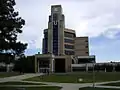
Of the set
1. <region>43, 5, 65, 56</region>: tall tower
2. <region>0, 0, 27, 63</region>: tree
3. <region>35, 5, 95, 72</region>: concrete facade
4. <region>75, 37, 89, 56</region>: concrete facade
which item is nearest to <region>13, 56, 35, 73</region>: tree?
<region>35, 5, 95, 72</region>: concrete facade

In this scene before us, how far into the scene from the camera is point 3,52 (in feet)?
107

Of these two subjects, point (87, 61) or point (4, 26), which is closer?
point (4, 26)

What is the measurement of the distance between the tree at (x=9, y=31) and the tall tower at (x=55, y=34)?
134584mm

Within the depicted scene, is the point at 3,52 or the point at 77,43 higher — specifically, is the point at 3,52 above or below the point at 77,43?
below

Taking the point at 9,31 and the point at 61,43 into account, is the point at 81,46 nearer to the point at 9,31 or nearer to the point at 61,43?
the point at 61,43

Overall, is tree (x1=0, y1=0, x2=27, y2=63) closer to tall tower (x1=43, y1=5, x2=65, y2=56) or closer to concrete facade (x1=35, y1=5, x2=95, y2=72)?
concrete facade (x1=35, y1=5, x2=95, y2=72)

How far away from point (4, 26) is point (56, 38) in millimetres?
140643

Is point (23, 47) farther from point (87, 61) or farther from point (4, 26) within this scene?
point (87, 61)

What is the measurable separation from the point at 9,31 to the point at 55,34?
140m

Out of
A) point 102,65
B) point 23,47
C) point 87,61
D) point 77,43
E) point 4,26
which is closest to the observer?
point 4,26

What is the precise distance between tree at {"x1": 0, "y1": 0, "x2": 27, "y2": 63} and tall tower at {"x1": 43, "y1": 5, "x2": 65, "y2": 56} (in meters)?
135

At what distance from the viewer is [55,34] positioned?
565 feet

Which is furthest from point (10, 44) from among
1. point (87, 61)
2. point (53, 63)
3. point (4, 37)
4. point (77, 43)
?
point (77, 43)

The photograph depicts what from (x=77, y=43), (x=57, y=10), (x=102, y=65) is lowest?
(x=102, y=65)
